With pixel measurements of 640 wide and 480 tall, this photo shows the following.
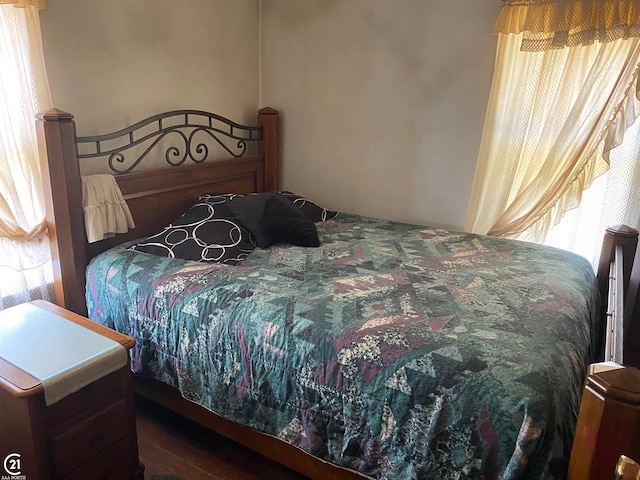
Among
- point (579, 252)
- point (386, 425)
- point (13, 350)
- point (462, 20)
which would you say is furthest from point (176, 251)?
point (579, 252)

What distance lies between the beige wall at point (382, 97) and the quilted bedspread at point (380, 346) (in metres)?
0.78

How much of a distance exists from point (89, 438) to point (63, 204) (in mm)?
1005

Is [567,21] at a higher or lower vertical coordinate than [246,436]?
higher

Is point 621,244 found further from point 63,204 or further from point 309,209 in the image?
point 63,204

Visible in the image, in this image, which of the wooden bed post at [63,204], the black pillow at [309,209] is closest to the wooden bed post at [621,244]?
the black pillow at [309,209]

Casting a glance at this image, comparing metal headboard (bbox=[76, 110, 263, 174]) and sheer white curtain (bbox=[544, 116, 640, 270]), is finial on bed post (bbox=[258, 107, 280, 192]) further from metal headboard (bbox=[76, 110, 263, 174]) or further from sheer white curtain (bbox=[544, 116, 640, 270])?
sheer white curtain (bbox=[544, 116, 640, 270])

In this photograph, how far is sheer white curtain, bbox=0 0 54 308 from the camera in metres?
1.92

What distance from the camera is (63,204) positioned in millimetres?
2072

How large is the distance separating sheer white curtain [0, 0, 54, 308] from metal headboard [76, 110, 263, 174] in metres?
0.22

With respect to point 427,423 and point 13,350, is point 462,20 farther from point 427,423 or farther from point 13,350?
point 13,350

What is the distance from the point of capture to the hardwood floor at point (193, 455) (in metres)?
1.89

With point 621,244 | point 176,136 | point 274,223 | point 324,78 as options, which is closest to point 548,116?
point 621,244

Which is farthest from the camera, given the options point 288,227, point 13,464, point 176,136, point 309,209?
point 309,209

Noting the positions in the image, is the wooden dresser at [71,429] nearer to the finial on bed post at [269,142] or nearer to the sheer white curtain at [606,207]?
the finial on bed post at [269,142]
